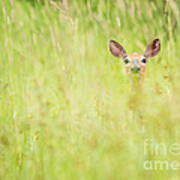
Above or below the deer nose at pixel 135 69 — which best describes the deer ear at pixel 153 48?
above

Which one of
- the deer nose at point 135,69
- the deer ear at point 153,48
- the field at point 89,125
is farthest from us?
the deer ear at point 153,48

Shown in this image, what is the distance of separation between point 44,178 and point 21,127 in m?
0.58

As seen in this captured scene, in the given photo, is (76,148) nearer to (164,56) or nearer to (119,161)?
(119,161)

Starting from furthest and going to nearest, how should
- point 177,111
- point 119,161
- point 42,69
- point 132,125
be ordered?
point 42,69 → point 132,125 → point 177,111 → point 119,161

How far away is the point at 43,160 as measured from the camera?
2381 mm

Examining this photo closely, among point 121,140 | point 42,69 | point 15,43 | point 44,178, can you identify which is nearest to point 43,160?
point 44,178

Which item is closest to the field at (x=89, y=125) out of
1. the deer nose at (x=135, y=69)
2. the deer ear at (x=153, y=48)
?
the deer nose at (x=135, y=69)

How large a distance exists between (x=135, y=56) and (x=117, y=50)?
0.20 metres

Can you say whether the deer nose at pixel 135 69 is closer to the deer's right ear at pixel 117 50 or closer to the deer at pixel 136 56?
the deer at pixel 136 56

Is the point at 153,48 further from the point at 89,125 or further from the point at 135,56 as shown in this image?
the point at 89,125

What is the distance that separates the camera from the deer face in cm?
361

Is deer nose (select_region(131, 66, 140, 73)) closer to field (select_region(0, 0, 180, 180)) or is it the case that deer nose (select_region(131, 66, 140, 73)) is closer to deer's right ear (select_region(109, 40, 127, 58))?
field (select_region(0, 0, 180, 180))

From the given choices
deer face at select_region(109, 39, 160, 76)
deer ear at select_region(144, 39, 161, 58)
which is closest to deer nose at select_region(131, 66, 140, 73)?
deer face at select_region(109, 39, 160, 76)

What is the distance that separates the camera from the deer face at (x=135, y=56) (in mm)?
3613
